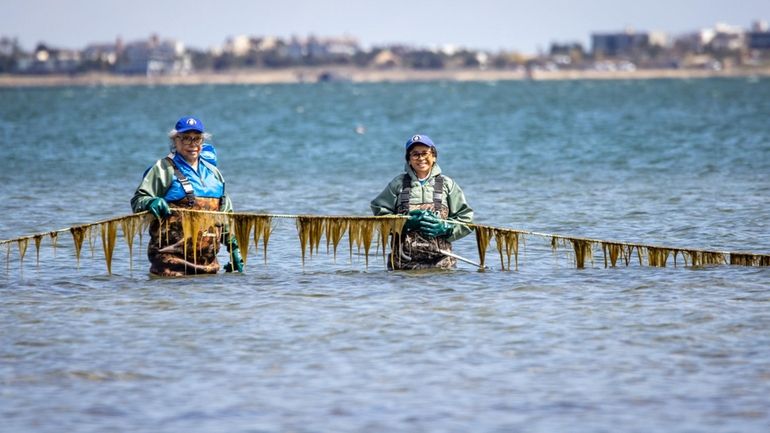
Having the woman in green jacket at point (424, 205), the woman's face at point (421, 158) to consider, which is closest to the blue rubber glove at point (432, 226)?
the woman in green jacket at point (424, 205)

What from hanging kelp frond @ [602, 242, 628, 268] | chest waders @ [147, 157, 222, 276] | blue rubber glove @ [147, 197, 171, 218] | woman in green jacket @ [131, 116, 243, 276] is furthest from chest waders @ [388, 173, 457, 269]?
blue rubber glove @ [147, 197, 171, 218]

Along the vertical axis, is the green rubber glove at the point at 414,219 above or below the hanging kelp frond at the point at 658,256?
above

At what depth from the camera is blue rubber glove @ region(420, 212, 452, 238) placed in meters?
13.7

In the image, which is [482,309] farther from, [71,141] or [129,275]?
[71,141]

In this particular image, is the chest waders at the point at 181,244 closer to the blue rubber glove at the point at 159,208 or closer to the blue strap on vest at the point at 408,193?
the blue rubber glove at the point at 159,208

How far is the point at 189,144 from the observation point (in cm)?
1355

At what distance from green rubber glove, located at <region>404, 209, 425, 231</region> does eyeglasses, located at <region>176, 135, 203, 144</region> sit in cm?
223

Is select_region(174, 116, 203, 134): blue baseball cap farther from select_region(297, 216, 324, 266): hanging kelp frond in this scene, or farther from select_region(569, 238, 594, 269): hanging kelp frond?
select_region(569, 238, 594, 269): hanging kelp frond

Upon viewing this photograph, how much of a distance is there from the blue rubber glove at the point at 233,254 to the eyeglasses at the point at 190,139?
120 centimetres

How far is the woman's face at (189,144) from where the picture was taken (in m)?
13.5

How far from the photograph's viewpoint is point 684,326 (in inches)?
464

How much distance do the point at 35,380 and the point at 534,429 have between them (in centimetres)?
384

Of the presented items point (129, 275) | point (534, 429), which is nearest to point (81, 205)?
point (129, 275)

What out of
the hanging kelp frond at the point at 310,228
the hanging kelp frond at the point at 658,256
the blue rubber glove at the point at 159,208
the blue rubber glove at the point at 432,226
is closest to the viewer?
the blue rubber glove at the point at 159,208
